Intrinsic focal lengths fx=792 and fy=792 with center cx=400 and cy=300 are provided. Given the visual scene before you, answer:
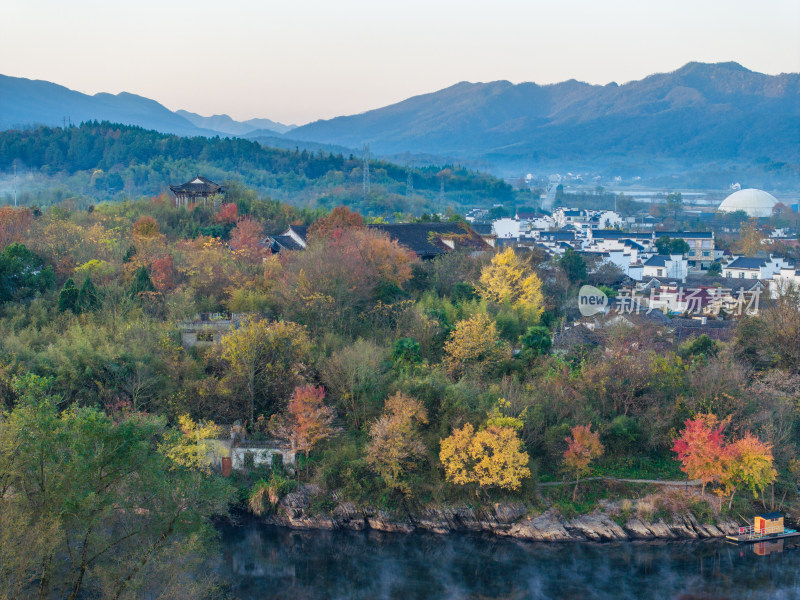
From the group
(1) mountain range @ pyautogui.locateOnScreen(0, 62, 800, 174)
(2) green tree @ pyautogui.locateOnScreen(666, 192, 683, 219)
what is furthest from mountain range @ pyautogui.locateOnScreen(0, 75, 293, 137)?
(2) green tree @ pyautogui.locateOnScreen(666, 192, 683, 219)

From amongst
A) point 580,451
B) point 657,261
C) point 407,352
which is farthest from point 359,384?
point 657,261

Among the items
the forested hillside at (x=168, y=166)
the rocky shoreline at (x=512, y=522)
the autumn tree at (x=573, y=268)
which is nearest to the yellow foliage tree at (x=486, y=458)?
the rocky shoreline at (x=512, y=522)

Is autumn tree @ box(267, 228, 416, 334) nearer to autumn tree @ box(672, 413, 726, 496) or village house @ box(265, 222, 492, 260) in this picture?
village house @ box(265, 222, 492, 260)

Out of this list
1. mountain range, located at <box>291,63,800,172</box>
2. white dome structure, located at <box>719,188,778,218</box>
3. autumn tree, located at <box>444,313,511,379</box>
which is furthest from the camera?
mountain range, located at <box>291,63,800,172</box>

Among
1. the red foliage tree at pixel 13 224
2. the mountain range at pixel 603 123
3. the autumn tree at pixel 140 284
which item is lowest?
the autumn tree at pixel 140 284

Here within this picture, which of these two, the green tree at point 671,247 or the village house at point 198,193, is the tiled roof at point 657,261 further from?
the village house at point 198,193

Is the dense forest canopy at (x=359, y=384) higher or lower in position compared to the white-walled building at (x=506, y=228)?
lower
